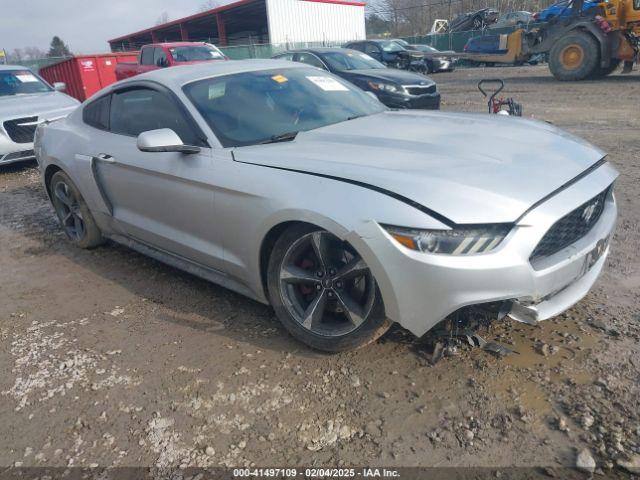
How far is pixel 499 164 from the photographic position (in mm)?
2502

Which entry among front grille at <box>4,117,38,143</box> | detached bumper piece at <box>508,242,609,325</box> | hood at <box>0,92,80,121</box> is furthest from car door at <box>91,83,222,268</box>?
hood at <box>0,92,80,121</box>

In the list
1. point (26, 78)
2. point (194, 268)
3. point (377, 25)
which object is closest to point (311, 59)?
point (26, 78)

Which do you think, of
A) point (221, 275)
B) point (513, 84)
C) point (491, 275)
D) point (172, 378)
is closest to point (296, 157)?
point (221, 275)

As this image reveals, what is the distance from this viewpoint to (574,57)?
14891 mm

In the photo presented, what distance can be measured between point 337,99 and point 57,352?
2.54 meters

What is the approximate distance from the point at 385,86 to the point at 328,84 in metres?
5.42

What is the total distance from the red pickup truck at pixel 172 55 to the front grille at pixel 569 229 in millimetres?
12041

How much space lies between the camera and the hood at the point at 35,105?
25.6 feet

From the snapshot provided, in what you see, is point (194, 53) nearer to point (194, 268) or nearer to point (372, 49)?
point (372, 49)

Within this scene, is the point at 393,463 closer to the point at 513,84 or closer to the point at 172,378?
the point at 172,378

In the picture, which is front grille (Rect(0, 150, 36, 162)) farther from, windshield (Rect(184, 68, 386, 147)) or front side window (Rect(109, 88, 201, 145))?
windshield (Rect(184, 68, 386, 147))

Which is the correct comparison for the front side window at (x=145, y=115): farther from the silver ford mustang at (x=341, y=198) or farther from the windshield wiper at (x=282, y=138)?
the windshield wiper at (x=282, y=138)

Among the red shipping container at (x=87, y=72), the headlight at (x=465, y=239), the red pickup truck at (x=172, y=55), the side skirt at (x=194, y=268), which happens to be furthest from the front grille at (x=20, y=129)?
the red shipping container at (x=87, y=72)

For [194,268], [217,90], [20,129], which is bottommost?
[194,268]
